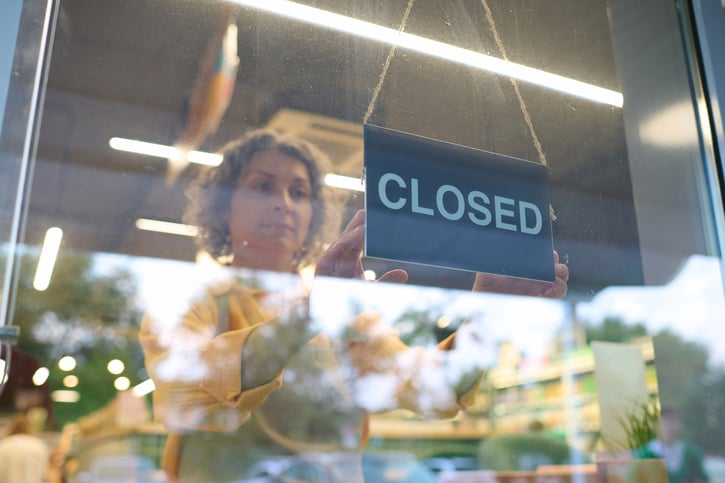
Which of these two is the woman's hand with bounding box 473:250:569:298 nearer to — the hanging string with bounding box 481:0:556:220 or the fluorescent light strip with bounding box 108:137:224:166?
the hanging string with bounding box 481:0:556:220

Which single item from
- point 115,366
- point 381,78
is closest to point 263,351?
point 381,78

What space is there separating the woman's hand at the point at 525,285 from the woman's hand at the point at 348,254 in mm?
166

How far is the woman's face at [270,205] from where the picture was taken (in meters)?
2.06

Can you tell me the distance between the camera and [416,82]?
125cm

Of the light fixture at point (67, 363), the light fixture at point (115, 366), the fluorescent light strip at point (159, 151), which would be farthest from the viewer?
the light fixture at point (115, 366)

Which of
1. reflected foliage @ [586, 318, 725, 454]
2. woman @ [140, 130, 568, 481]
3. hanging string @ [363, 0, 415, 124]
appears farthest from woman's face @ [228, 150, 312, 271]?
reflected foliage @ [586, 318, 725, 454]

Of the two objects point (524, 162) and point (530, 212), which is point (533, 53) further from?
point (530, 212)

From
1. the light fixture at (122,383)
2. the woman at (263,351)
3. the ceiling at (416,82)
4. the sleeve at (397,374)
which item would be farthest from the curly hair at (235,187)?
the light fixture at (122,383)

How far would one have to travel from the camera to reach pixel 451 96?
1263mm

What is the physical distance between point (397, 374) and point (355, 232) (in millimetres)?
1052

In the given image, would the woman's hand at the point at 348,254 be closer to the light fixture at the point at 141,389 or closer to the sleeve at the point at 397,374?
the sleeve at the point at 397,374

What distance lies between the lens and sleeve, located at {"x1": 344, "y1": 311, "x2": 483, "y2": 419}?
1.97m

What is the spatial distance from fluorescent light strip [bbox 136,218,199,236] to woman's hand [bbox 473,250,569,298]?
1.35m

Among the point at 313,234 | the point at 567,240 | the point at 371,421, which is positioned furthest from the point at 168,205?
the point at 567,240
